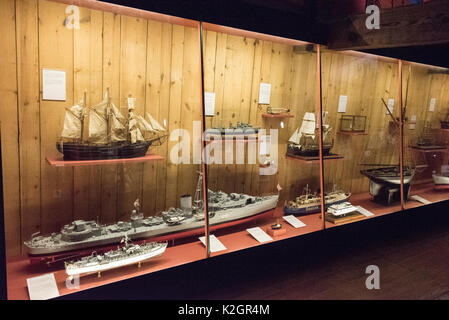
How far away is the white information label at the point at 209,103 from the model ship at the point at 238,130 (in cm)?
15

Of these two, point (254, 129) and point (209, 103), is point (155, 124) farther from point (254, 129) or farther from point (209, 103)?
point (254, 129)

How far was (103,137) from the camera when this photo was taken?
2.67m

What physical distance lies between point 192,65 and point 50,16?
3.59ft

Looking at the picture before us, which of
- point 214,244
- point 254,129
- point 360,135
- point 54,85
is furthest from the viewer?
point 360,135

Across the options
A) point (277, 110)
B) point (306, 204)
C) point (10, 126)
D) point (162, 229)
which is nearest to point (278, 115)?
point (277, 110)

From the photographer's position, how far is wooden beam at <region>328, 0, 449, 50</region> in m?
2.81

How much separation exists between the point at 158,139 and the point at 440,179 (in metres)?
4.66

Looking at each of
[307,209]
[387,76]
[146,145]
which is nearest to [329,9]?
[387,76]

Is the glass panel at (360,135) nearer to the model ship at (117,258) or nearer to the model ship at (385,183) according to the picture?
the model ship at (385,183)

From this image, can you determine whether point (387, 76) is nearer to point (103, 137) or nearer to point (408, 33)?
point (408, 33)

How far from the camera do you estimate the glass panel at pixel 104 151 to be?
249 cm

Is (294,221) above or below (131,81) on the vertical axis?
below

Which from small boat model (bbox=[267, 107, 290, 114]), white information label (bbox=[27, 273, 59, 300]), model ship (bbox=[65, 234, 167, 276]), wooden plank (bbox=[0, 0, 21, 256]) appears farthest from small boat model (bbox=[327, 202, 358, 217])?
wooden plank (bbox=[0, 0, 21, 256])

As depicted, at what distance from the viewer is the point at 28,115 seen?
8.15 ft
